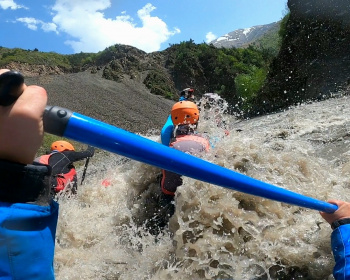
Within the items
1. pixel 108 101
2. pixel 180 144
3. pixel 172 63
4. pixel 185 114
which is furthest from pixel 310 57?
pixel 172 63

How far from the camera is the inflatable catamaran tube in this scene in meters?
0.85

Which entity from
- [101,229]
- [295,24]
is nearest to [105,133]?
[101,229]

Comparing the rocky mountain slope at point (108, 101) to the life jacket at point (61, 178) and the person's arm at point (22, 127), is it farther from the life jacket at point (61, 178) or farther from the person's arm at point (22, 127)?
the person's arm at point (22, 127)

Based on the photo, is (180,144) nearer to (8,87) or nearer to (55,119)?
(55,119)

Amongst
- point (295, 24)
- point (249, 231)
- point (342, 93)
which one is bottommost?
point (249, 231)

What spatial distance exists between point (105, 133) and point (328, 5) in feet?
38.6

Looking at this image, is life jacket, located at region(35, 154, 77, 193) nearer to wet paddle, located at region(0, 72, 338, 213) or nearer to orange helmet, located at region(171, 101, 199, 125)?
orange helmet, located at region(171, 101, 199, 125)

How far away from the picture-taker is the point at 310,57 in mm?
11531

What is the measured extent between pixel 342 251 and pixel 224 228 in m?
1.60

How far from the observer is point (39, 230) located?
2.53 ft

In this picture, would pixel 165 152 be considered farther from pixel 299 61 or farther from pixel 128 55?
pixel 128 55

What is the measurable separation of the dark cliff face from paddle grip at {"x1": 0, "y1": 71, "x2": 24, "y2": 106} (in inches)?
378

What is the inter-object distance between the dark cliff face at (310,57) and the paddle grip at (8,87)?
378 inches

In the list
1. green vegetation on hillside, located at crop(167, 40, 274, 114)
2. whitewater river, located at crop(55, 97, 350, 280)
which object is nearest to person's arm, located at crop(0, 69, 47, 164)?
whitewater river, located at crop(55, 97, 350, 280)
